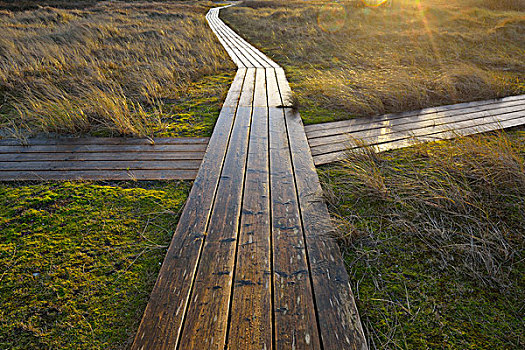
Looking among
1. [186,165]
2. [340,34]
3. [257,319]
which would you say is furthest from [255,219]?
[340,34]

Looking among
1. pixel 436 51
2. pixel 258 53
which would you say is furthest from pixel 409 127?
pixel 258 53

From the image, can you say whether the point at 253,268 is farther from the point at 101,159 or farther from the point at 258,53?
the point at 258,53

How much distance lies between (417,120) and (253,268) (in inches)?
138

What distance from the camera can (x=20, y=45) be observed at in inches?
312

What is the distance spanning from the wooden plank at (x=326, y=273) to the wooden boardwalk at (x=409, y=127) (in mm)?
623

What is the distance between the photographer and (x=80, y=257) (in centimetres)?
188

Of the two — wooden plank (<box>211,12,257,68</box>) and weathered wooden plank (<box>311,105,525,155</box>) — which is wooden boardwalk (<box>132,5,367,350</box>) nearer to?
weathered wooden plank (<box>311,105,525,155</box>)

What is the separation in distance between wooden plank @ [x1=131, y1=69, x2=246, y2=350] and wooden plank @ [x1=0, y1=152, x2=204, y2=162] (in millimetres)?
380

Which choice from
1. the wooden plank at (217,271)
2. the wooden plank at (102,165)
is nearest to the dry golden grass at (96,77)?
the wooden plank at (102,165)

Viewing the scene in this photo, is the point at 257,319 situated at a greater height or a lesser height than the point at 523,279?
greater

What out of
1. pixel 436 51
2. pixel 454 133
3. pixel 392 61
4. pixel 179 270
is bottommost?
pixel 436 51

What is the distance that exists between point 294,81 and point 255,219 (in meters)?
4.48

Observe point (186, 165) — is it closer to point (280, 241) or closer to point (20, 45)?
point (280, 241)

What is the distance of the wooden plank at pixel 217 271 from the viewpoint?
1.35 meters
